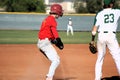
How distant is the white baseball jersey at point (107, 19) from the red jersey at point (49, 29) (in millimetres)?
890

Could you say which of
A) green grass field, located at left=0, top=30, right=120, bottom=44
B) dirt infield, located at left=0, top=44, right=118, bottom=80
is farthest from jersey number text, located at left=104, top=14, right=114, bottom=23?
green grass field, located at left=0, top=30, right=120, bottom=44

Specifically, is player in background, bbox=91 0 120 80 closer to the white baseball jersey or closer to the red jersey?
the white baseball jersey

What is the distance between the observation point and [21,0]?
2127 inches

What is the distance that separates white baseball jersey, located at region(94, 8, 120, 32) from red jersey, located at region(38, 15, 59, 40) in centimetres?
89

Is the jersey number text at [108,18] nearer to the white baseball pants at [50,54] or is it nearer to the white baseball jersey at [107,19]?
the white baseball jersey at [107,19]

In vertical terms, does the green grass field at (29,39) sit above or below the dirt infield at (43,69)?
below

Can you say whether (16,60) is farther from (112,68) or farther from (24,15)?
(24,15)

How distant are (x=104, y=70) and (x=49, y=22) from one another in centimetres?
350

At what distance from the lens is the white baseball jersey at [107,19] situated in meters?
8.00

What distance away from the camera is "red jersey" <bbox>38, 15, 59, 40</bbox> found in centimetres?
779

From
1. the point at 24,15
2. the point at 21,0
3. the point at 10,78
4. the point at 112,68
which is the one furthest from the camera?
the point at 21,0

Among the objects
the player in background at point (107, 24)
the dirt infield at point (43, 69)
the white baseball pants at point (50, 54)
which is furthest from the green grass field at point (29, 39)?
the player in background at point (107, 24)

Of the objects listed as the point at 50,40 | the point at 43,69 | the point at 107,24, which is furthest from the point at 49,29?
the point at 43,69

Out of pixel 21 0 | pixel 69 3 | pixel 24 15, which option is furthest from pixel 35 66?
pixel 69 3
